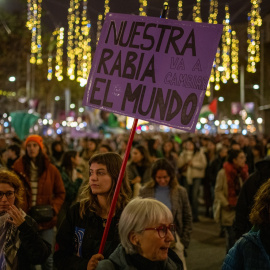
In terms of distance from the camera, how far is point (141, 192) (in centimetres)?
707

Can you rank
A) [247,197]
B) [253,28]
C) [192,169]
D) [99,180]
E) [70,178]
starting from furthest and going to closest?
1. [253,28]
2. [192,169]
3. [70,178]
4. [247,197]
5. [99,180]

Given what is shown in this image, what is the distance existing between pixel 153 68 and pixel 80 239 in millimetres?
1443

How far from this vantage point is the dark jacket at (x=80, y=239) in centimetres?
401

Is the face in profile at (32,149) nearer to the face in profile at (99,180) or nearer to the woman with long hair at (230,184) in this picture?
the woman with long hair at (230,184)

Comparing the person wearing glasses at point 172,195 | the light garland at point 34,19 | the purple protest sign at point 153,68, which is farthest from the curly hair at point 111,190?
the light garland at point 34,19

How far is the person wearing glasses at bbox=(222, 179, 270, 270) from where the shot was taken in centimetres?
345

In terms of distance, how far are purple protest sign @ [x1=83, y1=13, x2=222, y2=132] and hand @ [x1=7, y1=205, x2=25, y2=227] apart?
1.10 meters

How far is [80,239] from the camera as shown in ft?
13.4

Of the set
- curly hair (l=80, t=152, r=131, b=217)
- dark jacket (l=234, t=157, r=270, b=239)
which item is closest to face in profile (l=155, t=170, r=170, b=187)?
dark jacket (l=234, t=157, r=270, b=239)

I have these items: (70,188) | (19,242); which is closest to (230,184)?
(70,188)

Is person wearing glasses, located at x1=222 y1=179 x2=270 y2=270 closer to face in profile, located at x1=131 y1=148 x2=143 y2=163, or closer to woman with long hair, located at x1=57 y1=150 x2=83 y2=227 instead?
woman with long hair, located at x1=57 y1=150 x2=83 y2=227

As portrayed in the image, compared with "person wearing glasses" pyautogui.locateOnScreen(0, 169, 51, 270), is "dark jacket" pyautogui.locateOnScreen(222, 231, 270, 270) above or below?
above

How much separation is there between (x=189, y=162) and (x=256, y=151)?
67.4 inches

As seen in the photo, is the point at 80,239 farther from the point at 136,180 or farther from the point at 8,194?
the point at 136,180
